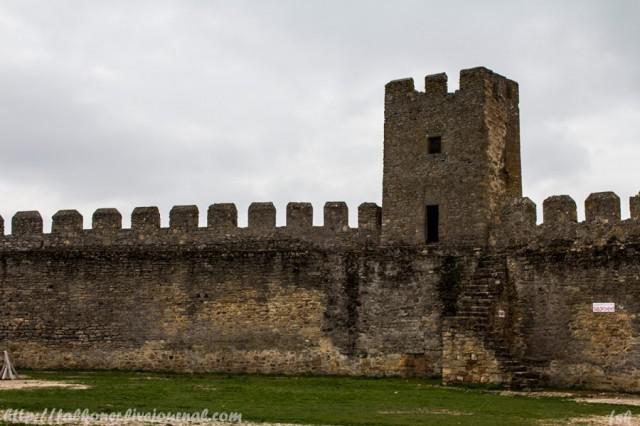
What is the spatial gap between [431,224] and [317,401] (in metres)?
8.61

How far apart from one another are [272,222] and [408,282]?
4.06 metres

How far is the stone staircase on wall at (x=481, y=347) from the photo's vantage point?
71.9 feet

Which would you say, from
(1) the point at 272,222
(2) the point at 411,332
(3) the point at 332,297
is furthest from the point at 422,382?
(1) the point at 272,222

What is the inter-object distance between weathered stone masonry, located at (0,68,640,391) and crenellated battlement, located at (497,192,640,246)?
0.04m

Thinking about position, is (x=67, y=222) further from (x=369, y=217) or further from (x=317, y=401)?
(x=317, y=401)

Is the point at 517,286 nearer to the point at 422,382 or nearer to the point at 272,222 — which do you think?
the point at 422,382

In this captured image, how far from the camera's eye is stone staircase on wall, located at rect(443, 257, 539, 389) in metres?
21.9

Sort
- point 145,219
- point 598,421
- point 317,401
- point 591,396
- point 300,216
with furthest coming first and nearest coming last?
point 145,219, point 300,216, point 591,396, point 317,401, point 598,421

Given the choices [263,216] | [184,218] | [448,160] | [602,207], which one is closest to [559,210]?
[602,207]

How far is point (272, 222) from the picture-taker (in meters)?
26.4

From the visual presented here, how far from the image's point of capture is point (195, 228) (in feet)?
88.6

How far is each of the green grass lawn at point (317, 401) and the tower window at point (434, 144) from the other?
596 centimetres

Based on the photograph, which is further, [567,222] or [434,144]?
[434,144]

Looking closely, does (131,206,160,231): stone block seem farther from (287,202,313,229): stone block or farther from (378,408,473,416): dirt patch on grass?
(378,408,473,416): dirt patch on grass
